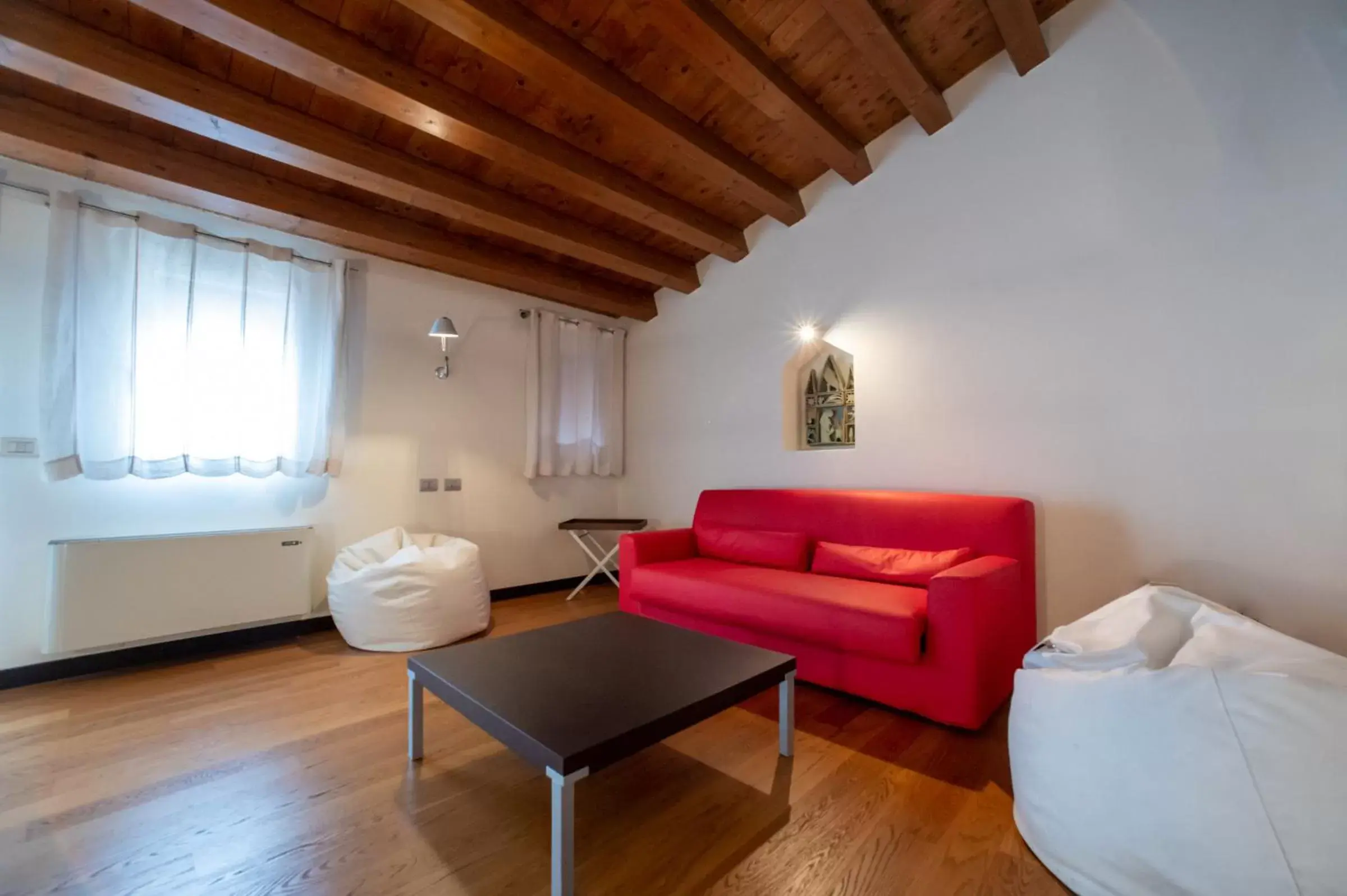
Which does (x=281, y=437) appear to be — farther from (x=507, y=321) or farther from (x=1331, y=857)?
(x=1331, y=857)

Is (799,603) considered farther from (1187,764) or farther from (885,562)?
(1187,764)

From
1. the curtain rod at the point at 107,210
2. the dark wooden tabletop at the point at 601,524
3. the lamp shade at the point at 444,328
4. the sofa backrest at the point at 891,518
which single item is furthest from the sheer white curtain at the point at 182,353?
the sofa backrest at the point at 891,518

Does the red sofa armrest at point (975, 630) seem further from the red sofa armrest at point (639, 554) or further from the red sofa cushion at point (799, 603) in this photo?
the red sofa armrest at point (639, 554)

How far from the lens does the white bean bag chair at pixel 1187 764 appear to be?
1.00m

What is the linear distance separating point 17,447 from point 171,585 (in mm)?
881

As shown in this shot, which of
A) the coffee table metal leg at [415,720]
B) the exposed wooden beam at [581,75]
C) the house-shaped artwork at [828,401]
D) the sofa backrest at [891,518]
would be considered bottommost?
the coffee table metal leg at [415,720]

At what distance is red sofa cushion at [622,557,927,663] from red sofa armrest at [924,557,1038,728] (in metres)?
0.08

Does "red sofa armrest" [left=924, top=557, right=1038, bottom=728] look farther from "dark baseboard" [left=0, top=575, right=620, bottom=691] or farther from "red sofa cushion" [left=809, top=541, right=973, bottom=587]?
"dark baseboard" [left=0, top=575, right=620, bottom=691]

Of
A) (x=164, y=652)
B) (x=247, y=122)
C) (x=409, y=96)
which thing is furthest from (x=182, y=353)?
(x=409, y=96)

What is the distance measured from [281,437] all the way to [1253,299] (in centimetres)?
482

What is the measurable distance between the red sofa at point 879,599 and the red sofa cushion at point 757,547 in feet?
0.08

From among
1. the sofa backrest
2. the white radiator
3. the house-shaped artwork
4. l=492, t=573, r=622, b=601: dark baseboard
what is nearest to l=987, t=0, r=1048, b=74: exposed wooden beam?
the house-shaped artwork

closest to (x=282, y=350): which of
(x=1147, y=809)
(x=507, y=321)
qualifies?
(x=507, y=321)

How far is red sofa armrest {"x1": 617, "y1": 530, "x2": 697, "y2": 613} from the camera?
321 cm
